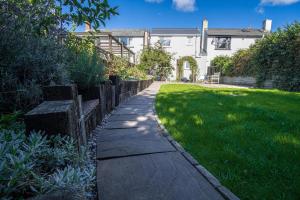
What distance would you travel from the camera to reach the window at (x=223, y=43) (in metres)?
21.1

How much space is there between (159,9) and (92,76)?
2234 centimetres

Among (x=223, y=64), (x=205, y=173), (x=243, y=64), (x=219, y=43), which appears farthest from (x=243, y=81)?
(x=205, y=173)

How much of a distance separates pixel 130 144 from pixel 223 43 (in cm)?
2191

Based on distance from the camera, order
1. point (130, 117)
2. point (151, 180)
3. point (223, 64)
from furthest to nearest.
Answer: point (223, 64)
point (130, 117)
point (151, 180)

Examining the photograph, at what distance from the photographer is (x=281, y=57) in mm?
9906

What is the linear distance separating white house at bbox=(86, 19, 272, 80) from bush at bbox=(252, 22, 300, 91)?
917cm

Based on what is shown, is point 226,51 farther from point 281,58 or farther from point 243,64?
point 281,58

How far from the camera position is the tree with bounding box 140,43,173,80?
1736 centimetres

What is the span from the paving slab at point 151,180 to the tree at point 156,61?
1559 cm

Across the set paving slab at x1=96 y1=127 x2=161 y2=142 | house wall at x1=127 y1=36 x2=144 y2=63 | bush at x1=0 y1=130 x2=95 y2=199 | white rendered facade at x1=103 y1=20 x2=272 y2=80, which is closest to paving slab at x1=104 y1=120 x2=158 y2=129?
paving slab at x1=96 y1=127 x2=161 y2=142

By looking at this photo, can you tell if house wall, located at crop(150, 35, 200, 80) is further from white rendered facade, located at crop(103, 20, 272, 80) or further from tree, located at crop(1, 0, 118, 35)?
tree, located at crop(1, 0, 118, 35)

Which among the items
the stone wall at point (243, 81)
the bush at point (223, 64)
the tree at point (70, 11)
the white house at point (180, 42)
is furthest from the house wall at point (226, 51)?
the tree at point (70, 11)

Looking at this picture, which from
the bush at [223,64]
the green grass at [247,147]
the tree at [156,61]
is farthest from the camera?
the tree at [156,61]

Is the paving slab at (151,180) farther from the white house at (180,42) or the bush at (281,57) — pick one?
the white house at (180,42)
